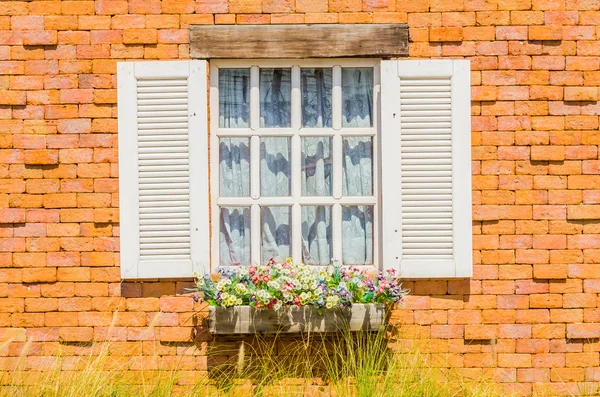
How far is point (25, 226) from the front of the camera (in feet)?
14.8

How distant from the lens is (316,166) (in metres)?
4.63

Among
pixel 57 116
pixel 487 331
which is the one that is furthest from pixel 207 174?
pixel 487 331

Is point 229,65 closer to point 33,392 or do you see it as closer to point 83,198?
point 83,198

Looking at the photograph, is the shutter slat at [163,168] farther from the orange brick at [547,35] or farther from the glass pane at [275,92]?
the orange brick at [547,35]

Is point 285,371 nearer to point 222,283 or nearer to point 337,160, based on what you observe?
point 222,283

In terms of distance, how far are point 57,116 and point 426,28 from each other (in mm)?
2537

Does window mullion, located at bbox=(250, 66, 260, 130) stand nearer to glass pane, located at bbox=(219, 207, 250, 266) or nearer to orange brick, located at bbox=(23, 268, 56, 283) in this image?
glass pane, located at bbox=(219, 207, 250, 266)

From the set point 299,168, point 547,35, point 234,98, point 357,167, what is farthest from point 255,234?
point 547,35

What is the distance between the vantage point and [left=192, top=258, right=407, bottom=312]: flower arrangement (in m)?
4.23

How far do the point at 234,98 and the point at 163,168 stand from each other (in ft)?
2.25

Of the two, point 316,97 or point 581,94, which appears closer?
point 581,94

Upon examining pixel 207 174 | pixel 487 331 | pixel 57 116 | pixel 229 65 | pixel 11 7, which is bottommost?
pixel 487 331

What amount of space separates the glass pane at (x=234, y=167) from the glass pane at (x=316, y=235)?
455mm

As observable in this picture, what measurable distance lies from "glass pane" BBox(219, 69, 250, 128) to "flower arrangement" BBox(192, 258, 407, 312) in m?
1.00
